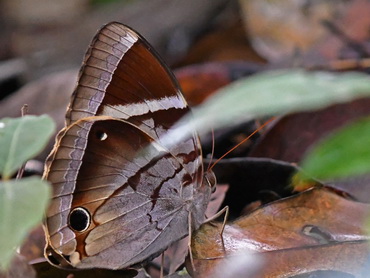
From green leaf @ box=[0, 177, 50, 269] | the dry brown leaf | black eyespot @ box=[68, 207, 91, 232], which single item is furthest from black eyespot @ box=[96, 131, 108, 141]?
green leaf @ box=[0, 177, 50, 269]

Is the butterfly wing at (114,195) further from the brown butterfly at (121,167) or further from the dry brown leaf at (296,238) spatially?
the dry brown leaf at (296,238)

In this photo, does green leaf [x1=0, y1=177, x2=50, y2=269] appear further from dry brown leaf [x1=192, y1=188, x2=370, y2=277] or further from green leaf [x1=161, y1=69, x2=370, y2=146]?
dry brown leaf [x1=192, y1=188, x2=370, y2=277]

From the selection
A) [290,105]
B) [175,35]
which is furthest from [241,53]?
[290,105]

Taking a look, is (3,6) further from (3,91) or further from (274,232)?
(274,232)

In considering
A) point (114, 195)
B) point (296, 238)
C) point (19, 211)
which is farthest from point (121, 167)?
point (19, 211)

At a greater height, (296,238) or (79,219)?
(79,219)

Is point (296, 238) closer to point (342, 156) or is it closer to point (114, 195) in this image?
point (114, 195)
